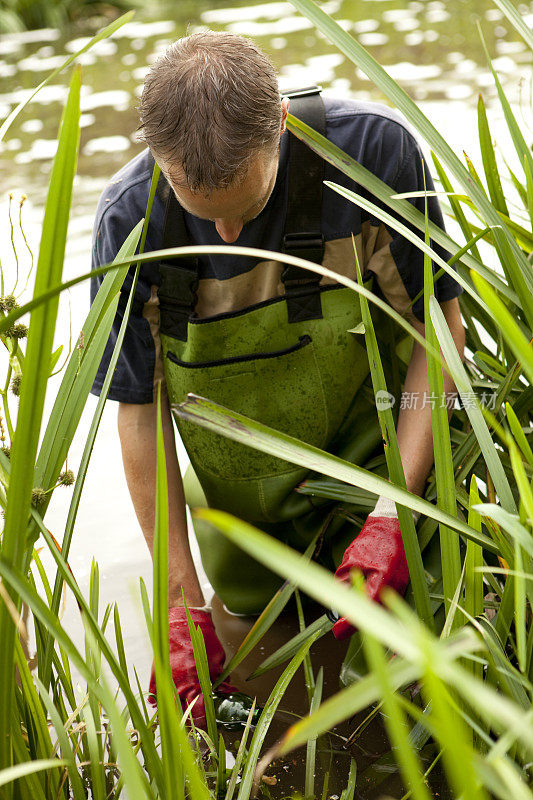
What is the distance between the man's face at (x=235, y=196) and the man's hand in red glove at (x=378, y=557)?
1.59ft

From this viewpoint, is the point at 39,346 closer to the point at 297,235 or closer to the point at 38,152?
the point at 297,235

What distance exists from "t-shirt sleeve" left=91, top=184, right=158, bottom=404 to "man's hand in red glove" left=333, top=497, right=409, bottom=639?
48 centimetres

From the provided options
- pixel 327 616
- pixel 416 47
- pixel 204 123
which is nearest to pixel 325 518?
pixel 327 616

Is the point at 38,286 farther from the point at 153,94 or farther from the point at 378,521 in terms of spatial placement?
the point at 378,521

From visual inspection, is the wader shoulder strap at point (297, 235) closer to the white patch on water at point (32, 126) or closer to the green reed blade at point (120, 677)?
the green reed blade at point (120, 677)

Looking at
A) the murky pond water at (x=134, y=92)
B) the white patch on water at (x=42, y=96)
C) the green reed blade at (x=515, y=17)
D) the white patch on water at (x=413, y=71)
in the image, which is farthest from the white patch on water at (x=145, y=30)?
the green reed blade at (x=515, y=17)

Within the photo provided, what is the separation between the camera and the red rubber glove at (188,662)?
49.0 inches

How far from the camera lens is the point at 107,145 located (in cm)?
388

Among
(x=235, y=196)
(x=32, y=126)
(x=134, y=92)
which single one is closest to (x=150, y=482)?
(x=235, y=196)

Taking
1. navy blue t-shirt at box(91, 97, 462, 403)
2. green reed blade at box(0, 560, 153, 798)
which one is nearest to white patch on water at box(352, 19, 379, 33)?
navy blue t-shirt at box(91, 97, 462, 403)

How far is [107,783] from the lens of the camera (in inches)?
42.9

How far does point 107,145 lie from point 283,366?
2.81 m

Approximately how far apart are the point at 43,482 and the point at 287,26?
18.6 ft

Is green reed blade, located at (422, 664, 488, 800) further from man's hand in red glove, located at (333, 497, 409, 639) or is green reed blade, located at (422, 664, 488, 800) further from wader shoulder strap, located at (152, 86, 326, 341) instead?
wader shoulder strap, located at (152, 86, 326, 341)
